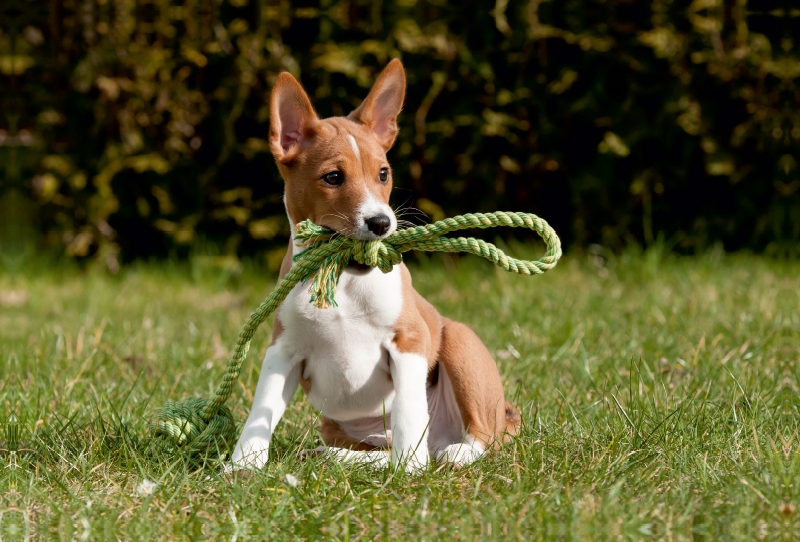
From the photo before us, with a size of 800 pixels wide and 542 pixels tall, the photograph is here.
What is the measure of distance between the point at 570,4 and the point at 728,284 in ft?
8.82

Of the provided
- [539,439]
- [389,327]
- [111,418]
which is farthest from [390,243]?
[111,418]

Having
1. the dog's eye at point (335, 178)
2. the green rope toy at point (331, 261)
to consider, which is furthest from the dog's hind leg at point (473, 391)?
the dog's eye at point (335, 178)

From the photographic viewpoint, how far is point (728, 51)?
6.90 metres

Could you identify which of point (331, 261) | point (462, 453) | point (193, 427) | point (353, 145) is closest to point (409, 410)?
point (462, 453)

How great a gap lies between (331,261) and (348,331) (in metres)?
0.25

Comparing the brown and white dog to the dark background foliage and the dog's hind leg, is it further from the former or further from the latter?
the dark background foliage

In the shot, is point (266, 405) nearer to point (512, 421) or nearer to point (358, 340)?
point (358, 340)

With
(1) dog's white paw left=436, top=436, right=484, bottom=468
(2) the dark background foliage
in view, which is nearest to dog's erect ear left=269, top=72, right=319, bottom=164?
(1) dog's white paw left=436, top=436, right=484, bottom=468

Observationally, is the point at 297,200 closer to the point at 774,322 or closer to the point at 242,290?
the point at 774,322

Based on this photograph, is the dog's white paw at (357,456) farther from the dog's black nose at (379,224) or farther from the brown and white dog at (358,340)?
the dog's black nose at (379,224)

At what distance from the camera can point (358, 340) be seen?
288cm

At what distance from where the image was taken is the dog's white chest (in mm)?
2861

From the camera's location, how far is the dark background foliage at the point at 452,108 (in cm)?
702

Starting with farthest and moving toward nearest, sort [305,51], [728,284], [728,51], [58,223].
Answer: [58,223]
[305,51]
[728,51]
[728,284]
